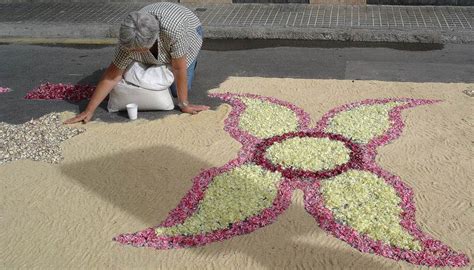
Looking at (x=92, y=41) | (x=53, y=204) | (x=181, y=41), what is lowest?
(x=92, y=41)

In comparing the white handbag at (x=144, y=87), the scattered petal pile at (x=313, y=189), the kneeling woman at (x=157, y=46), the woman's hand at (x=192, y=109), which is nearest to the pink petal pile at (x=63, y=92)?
the kneeling woman at (x=157, y=46)

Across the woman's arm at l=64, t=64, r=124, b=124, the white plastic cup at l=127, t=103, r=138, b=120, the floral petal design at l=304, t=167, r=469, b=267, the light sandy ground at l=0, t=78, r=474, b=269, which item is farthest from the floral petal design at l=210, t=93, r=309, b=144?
the woman's arm at l=64, t=64, r=124, b=124

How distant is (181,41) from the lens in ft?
17.7

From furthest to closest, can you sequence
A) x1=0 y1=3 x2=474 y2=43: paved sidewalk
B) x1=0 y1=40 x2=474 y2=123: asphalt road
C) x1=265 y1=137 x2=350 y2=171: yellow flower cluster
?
x1=0 y1=3 x2=474 y2=43: paved sidewalk, x1=0 y1=40 x2=474 y2=123: asphalt road, x1=265 y1=137 x2=350 y2=171: yellow flower cluster

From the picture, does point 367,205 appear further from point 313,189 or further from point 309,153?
point 309,153

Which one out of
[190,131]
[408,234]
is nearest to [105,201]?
[190,131]

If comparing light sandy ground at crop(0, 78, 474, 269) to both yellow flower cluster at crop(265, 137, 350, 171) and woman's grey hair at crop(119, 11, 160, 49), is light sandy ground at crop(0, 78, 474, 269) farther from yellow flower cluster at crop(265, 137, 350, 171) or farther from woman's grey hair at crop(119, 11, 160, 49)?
woman's grey hair at crop(119, 11, 160, 49)

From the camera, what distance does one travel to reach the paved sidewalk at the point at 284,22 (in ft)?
27.0

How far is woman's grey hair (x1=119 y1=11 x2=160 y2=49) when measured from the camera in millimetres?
5094

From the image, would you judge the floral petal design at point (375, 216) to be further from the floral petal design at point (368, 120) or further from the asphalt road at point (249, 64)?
the asphalt road at point (249, 64)

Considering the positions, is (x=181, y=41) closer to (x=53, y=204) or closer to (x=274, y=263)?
(x=53, y=204)

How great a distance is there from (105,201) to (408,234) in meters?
2.12

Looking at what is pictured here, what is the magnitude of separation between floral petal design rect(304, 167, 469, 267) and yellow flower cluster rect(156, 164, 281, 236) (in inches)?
12.1

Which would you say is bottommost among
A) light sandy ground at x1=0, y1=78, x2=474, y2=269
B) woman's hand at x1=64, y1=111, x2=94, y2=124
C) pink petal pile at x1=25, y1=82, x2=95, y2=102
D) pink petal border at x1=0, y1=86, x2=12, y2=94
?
pink petal border at x1=0, y1=86, x2=12, y2=94
